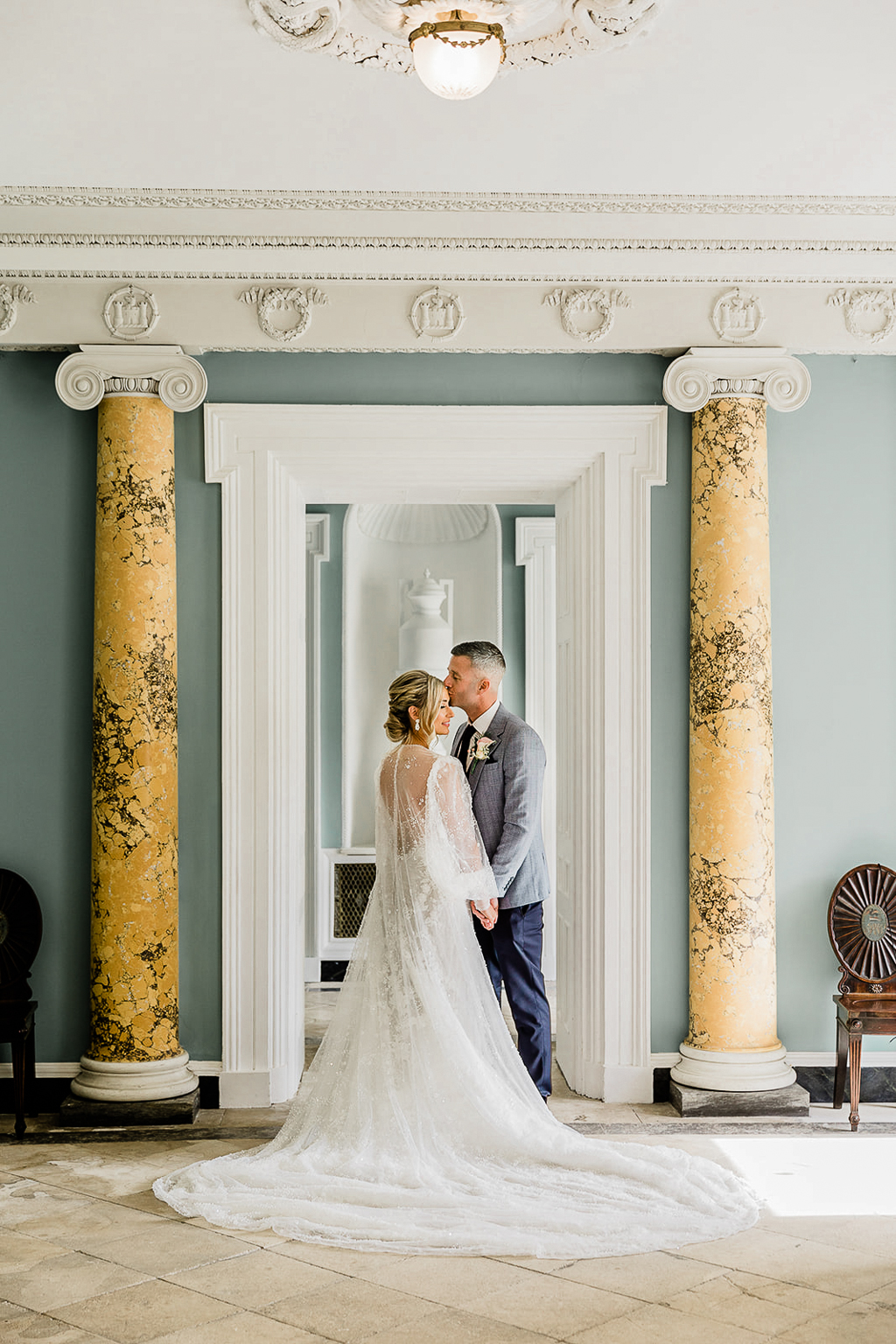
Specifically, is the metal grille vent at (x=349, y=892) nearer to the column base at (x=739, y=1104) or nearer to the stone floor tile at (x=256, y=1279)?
the column base at (x=739, y=1104)

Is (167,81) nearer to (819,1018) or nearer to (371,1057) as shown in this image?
(371,1057)

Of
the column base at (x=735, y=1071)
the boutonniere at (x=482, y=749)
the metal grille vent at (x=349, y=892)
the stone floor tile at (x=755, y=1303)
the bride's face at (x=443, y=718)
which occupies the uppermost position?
the bride's face at (x=443, y=718)

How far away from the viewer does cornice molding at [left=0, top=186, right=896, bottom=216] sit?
16.1 ft

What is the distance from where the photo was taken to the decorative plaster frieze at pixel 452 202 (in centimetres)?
491

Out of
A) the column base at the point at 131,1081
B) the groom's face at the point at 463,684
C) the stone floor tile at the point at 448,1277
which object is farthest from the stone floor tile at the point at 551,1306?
the groom's face at the point at 463,684

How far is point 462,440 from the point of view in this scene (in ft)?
17.9

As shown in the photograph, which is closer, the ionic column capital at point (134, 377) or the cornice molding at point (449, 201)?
the cornice molding at point (449, 201)

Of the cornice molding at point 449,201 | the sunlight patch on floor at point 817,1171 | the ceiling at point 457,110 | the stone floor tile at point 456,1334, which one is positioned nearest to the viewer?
the stone floor tile at point 456,1334

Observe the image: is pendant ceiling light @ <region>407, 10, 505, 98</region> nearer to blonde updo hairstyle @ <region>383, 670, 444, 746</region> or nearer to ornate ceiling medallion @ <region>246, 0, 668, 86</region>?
ornate ceiling medallion @ <region>246, 0, 668, 86</region>

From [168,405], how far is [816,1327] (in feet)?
13.2

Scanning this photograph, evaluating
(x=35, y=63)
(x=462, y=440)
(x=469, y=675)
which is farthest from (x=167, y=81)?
(x=469, y=675)

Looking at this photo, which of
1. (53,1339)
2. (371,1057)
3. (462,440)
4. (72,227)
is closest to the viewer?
(53,1339)

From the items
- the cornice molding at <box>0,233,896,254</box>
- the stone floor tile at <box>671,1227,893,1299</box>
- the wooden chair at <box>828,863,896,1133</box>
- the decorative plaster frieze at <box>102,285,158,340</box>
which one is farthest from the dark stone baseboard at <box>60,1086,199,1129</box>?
the cornice molding at <box>0,233,896,254</box>

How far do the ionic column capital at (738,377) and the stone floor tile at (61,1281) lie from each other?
3.83 metres
